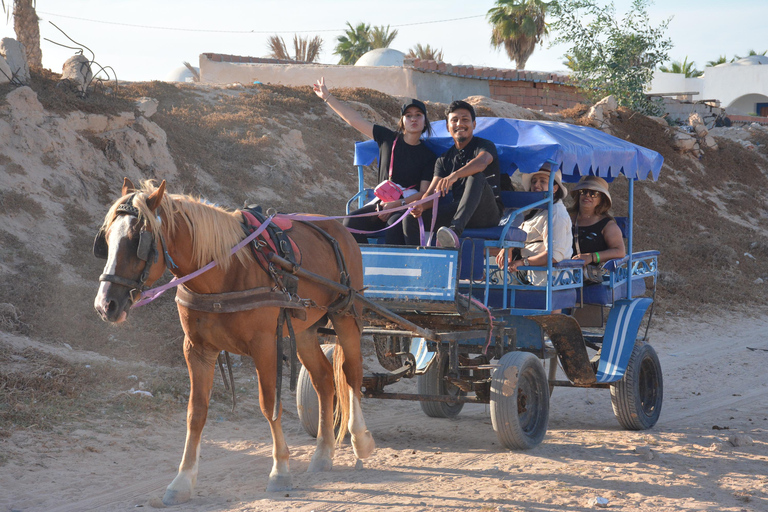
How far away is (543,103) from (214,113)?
12780 mm

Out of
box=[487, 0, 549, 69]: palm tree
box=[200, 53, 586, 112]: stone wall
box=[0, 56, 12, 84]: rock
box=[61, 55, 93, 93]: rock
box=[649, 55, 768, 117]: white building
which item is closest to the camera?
box=[0, 56, 12, 84]: rock

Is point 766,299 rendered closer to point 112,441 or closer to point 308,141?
point 308,141

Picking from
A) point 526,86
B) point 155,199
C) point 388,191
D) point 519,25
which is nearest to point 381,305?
point 388,191

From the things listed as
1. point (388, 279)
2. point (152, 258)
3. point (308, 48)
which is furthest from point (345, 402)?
point (308, 48)

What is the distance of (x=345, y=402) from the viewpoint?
561 cm

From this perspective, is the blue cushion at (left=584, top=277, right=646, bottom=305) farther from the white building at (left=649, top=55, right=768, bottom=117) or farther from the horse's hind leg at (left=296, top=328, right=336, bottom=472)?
the white building at (left=649, top=55, right=768, bottom=117)

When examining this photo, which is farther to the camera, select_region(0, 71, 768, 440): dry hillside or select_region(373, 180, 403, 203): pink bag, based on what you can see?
select_region(0, 71, 768, 440): dry hillside

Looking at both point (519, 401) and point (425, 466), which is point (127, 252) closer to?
point (425, 466)

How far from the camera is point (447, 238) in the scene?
210 inches

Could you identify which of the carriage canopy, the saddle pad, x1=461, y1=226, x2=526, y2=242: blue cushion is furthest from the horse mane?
the carriage canopy

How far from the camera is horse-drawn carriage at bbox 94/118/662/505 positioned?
4.25 meters

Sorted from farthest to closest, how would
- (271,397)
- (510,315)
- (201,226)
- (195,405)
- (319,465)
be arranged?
(510,315), (319,465), (271,397), (195,405), (201,226)

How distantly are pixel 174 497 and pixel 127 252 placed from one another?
1.57 m

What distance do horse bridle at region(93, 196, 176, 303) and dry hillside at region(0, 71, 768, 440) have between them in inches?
90.1
